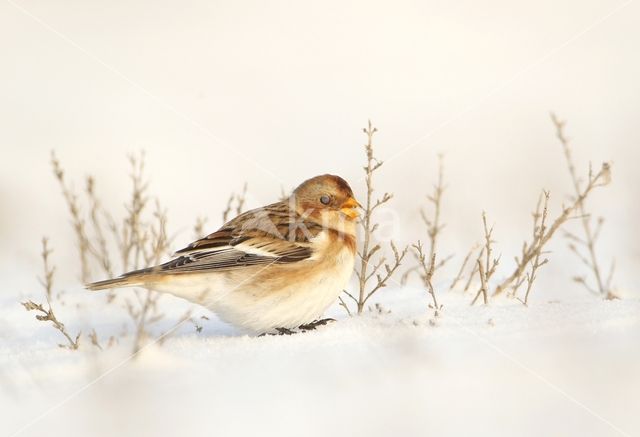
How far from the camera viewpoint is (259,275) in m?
5.19

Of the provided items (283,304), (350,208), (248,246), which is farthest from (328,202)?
(283,304)

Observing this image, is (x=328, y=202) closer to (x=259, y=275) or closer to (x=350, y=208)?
(x=350, y=208)

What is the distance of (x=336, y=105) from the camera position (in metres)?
14.1

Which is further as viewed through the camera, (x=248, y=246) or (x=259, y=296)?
(x=248, y=246)

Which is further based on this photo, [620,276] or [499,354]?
[620,276]

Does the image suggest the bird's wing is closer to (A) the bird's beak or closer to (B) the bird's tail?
(B) the bird's tail

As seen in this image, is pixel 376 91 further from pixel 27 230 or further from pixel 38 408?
pixel 38 408

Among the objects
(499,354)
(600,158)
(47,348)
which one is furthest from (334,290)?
(600,158)

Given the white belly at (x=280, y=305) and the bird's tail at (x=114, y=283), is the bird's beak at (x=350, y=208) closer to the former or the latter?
the white belly at (x=280, y=305)

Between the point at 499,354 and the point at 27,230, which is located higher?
the point at 27,230

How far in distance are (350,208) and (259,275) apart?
922 mm

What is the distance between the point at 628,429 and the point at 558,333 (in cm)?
113

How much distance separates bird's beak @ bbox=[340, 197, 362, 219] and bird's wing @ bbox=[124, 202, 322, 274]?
0.28 meters

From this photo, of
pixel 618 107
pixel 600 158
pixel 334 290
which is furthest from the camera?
pixel 618 107
